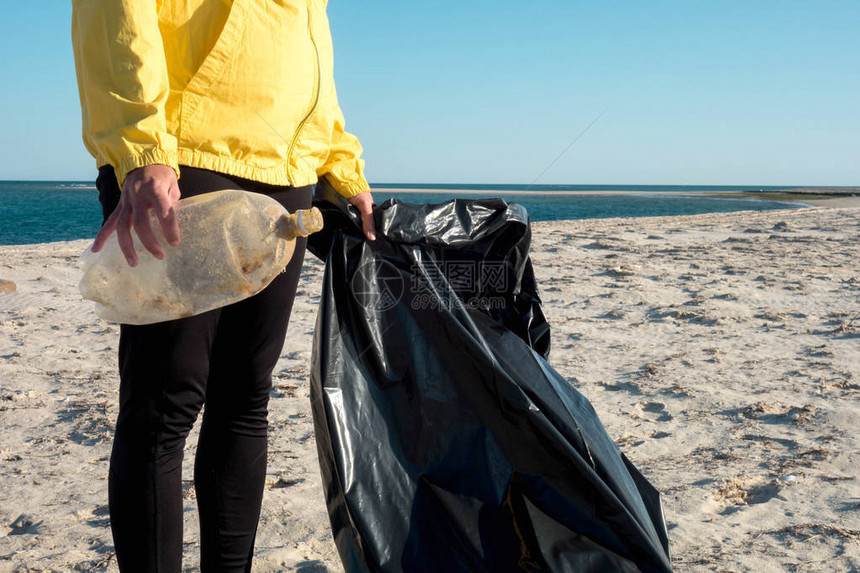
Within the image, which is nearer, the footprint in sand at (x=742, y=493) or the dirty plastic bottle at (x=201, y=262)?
the dirty plastic bottle at (x=201, y=262)

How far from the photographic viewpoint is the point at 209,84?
117 cm

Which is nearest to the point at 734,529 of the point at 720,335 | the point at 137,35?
the point at 137,35

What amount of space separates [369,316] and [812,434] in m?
1.68

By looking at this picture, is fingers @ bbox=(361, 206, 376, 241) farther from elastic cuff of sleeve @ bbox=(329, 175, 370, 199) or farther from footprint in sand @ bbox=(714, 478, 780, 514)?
footprint in sand @ bbox=(714, 478, 780, 514)

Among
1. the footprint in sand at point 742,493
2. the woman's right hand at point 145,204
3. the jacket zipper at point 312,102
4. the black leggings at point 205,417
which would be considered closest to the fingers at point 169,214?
the woman's right hand at point 145,204

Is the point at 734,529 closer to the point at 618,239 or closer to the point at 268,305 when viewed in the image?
the point at 268,305

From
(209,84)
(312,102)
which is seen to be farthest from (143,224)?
(312,102)

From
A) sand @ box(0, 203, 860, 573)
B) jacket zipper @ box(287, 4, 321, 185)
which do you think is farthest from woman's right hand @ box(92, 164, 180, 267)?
sand @ box(0, 203, 860, 573)

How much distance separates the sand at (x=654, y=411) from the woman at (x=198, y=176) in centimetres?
48

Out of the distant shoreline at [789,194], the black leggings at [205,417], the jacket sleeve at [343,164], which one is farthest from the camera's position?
the distant shoreline at [789,194]

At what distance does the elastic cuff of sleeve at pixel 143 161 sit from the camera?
1.06 meters

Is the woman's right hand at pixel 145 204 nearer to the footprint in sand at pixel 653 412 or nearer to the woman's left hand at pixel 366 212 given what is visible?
the woman's left hand at pixel 366 212

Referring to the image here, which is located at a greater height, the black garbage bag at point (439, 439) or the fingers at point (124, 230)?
the fingers at point (124, 230)

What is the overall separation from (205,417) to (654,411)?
5.98 ft
